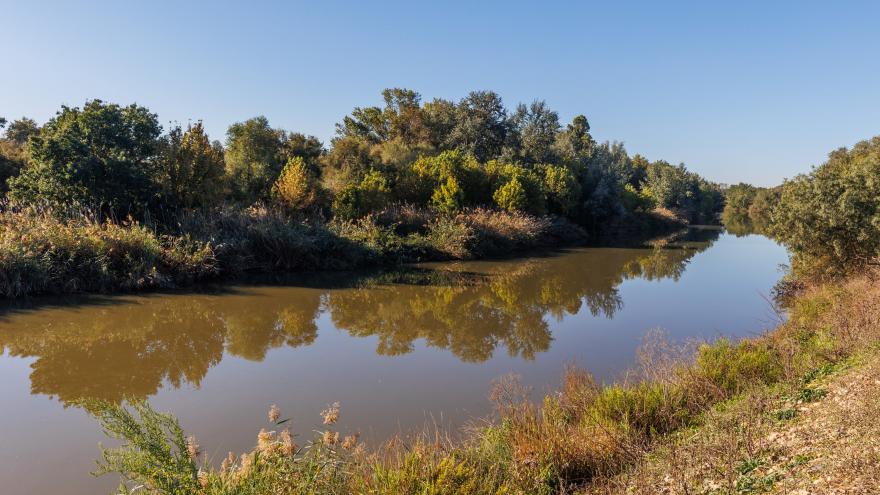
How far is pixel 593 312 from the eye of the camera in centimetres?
1336

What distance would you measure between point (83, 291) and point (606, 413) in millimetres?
13714

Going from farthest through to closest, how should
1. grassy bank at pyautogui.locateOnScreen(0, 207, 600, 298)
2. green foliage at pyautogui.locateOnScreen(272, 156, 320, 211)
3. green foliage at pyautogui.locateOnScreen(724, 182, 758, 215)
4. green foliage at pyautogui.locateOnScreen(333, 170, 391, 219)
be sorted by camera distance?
green foliage at pyautogui.locateOnScreen(724, 182, 758, 215), green foliage at pyautogui.locateOnScreen(333, 170, 391, 219), green foliage at pyautogui.locateOnScreen(272, 156, 320, 211), grassy bank at pyautogui.locateOnScreen(0, 207, 600, 298)

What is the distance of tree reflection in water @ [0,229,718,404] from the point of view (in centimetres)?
834

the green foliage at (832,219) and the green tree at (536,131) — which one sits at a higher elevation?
the green tree at (536,131)

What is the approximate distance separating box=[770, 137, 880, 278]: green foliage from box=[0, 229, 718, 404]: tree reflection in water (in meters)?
4.83

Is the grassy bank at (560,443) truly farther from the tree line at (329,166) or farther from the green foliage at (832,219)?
the tree line at (329,166)

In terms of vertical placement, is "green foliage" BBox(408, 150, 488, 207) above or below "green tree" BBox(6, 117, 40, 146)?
below

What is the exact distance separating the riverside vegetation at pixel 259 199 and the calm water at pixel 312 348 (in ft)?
4.65

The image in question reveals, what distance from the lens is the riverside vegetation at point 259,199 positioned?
45.6 feet

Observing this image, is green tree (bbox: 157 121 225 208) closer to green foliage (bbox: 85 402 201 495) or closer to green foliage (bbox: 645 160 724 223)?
green foliage (bbox: 85 402 201 495)

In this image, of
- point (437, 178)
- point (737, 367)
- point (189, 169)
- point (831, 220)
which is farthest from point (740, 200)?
point (737, 367)

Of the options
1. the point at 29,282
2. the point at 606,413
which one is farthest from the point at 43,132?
the point at 606,413

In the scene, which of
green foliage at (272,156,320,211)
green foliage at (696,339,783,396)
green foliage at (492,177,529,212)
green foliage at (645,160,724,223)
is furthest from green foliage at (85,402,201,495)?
green foliage at (645,160,724,223)

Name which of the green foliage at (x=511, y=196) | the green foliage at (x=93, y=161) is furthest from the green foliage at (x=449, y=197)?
the green foliage at (x=93, y=161)
